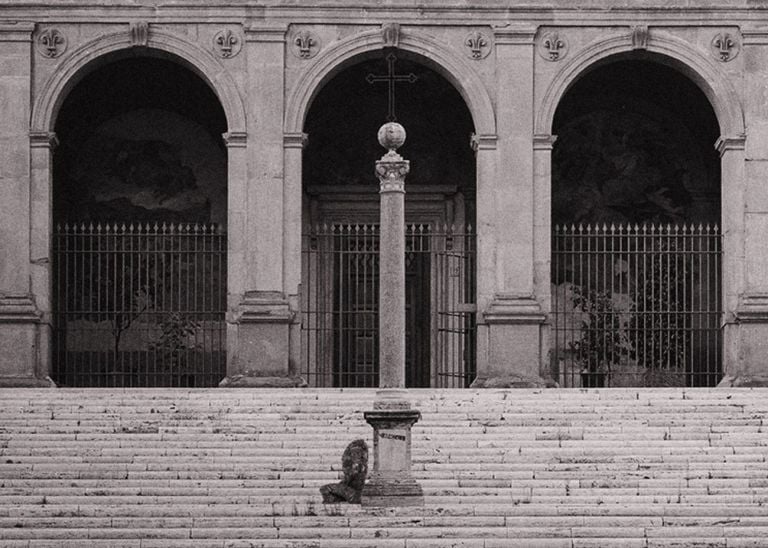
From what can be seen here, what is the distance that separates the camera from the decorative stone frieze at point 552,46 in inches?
1148

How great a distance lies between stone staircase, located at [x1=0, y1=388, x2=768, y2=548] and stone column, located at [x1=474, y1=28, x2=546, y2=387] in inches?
77.6

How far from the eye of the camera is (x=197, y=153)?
3198cm

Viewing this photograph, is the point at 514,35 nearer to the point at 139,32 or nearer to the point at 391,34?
the point at 391,34

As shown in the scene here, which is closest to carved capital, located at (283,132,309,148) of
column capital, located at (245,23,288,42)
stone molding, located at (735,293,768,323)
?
column capital, located at (245,23,288,42)

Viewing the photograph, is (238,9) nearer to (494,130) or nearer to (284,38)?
(284,38)

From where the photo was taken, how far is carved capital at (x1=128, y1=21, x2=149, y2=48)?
94.9 feet

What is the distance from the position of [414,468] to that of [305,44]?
7.93 meters

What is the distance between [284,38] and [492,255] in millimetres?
3921

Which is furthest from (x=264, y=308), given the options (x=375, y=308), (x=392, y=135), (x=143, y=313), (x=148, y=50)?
(x=392, y=135)

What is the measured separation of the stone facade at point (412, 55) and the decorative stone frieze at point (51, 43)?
18 millimetres

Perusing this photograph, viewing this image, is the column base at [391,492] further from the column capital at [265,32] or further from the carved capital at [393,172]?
the column capital at [265,32]

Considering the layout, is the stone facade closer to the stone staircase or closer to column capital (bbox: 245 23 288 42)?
column capital (bbox: 245 23 288 42)

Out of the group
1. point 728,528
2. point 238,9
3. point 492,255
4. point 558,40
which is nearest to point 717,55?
point 558,40

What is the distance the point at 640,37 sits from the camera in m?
29.1
